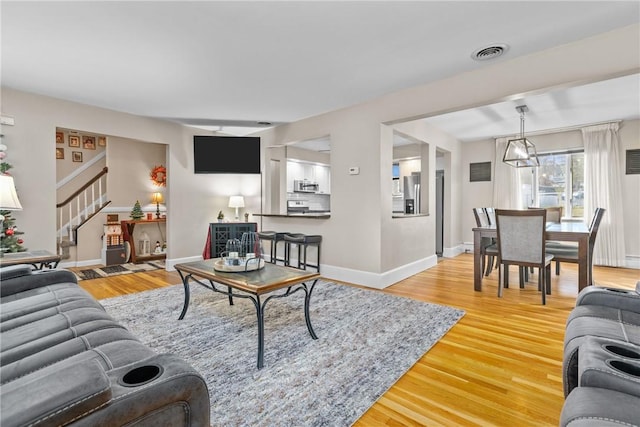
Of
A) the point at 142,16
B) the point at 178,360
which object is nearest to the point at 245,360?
the point at 178,360

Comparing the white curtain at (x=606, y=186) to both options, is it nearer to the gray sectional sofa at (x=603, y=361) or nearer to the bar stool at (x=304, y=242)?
the gray sectional sofa at (x=603, y=361)

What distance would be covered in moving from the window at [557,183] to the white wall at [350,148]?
33.5 inches

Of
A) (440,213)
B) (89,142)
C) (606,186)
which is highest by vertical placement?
(89,142)

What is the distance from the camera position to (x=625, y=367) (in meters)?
1.03

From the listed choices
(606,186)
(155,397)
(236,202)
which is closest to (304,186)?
(236,202)

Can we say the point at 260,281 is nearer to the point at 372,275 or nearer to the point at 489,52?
the point at 372,275

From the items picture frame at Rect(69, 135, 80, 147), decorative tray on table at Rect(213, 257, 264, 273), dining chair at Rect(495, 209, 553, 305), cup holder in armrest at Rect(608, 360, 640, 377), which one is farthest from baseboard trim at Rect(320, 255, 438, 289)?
picture frame at Rect(69, 135, 80, 147)

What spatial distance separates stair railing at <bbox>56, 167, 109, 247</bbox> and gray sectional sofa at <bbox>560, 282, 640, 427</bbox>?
680 cm

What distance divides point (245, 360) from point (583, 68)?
3464mm

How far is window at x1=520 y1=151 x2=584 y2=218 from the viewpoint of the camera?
5754 mm

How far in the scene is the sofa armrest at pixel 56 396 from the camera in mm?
611

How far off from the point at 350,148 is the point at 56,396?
3.95m

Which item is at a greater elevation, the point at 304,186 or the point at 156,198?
the point at 304,186

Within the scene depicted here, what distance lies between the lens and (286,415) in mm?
1535
